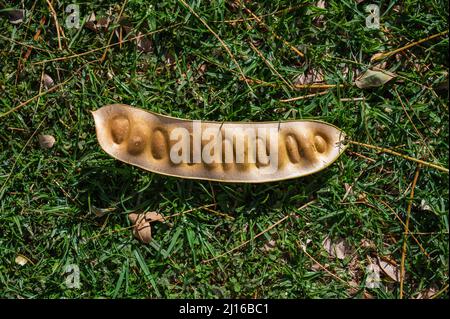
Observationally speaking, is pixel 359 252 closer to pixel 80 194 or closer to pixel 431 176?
pixel 431 176

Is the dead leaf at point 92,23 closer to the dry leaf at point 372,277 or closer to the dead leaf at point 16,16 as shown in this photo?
the dead leaf at point 16,16

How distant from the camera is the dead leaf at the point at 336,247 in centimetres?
290

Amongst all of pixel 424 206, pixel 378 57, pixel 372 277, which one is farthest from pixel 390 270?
pixel 378 57

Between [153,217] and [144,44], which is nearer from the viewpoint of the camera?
[153,217]

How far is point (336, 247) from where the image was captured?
9.53ft

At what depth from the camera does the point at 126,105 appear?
9.12 ft

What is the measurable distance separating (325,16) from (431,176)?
36.9 inches

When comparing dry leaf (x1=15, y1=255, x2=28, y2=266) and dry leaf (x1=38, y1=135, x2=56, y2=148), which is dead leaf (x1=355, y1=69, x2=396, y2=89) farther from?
dry leaf (x1=15, y1=255, x2=28, y2=266)

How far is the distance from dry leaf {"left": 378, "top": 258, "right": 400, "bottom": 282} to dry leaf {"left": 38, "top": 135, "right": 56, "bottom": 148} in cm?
171

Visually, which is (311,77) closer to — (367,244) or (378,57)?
(378,57)

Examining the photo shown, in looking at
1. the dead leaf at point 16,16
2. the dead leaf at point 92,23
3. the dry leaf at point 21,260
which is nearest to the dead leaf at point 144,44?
the dead leaf at point 92,23

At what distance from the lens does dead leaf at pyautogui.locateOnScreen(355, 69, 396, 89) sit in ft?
9.50

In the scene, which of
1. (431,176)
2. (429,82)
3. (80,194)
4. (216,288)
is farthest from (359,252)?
(80,194)

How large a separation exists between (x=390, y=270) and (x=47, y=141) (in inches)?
70.5
